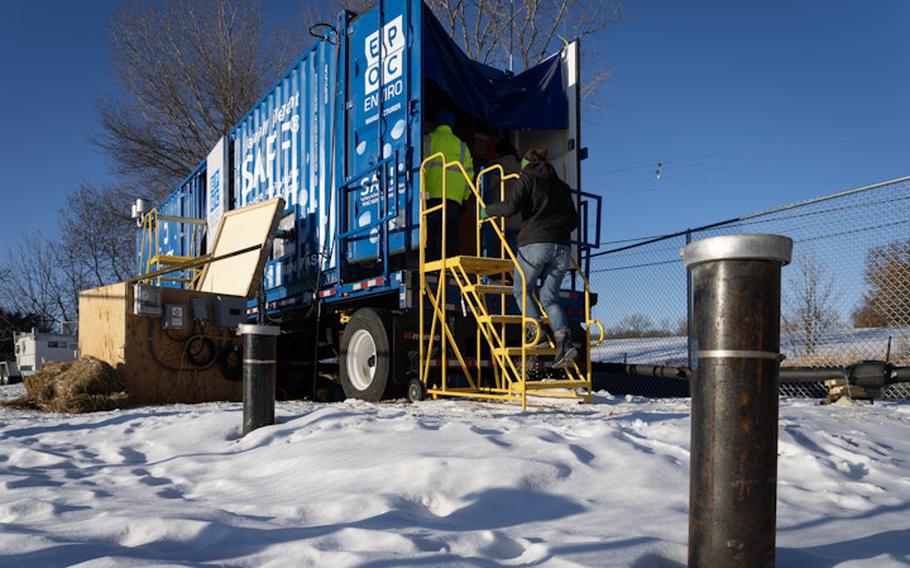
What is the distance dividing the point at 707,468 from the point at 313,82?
7.74m

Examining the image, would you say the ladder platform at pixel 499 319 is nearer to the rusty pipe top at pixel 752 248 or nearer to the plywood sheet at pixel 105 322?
the rusty pipe top at pixel 752 248

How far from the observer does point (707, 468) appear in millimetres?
2211

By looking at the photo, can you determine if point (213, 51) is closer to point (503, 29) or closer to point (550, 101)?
point (503, 29)

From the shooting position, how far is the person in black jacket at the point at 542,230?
19.5 ft

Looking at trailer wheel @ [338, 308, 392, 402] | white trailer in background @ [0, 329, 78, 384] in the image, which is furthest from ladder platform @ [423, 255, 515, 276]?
white trailer in background @ [0, 329, 78, 384]

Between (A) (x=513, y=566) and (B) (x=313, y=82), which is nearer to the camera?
(A) (x=513, y=566)

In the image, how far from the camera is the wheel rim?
291 inches

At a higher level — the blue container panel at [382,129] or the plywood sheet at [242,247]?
the blue container panel at [382,129]

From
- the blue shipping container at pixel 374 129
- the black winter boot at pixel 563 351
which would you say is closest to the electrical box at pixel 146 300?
the blue shipping container at pixel 374 129

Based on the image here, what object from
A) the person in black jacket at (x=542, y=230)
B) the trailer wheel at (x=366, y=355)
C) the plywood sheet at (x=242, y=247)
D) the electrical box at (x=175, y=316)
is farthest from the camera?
the plywood sheet at (x=242, y=247)

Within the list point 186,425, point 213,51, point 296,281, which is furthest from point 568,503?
point 213,51

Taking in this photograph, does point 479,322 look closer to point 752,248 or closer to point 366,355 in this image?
point 366,355

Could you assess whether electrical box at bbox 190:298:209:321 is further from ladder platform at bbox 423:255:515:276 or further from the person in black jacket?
the person in black jacket

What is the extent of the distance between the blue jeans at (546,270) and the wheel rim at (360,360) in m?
2.06
